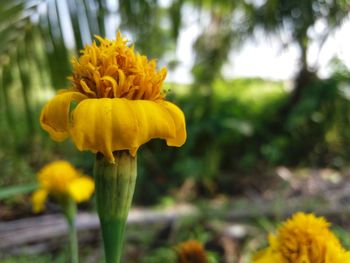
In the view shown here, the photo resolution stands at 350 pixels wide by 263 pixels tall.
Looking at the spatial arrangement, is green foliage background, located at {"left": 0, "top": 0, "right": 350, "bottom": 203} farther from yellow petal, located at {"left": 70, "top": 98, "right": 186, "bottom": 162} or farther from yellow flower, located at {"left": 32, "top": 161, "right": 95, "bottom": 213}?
yellow petal, located at {"left": 70, "top": 98, "right": 186, "bottom": 162}

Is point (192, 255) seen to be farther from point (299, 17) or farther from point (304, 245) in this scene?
point (299, 17)

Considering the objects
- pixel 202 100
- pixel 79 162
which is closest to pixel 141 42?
pixel 79 162

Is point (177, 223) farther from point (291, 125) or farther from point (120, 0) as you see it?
point (291, 125)

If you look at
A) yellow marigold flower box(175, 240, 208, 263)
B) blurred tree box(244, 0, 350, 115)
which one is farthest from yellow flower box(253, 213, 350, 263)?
blurred tree box(244, 0, 350, 115)

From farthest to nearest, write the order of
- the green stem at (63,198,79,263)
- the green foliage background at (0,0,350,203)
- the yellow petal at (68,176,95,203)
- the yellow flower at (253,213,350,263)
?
the green foliage background at (0,0,350,203) → the yellow petal at (68,176,95,203) → the green stem at (63,198,79,263) → the yellow flower at (253,213,350,263)

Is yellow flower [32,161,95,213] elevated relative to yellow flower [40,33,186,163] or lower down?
lower down

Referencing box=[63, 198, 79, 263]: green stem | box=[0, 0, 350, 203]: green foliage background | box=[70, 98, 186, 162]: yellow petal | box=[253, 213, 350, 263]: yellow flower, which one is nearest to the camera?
box=[70, 98, 186, 162]: yellow petal
